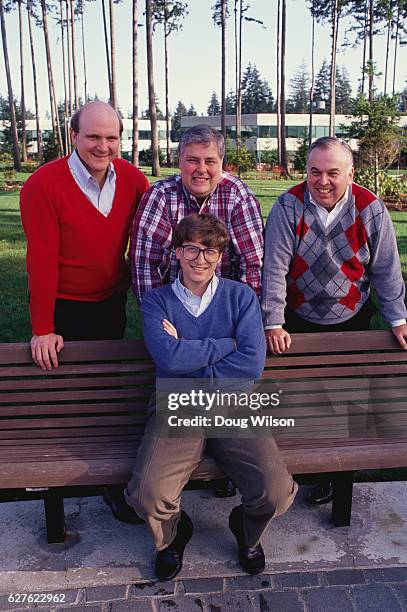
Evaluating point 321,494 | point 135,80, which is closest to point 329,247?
point 321,494

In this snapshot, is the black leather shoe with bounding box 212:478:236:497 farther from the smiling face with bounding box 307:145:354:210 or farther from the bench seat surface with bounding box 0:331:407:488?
the smiling face with bounding box 307:145:354:210

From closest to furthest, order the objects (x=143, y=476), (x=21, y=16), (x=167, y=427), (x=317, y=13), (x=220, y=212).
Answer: (x=143, y=476) → (x=167, y=427) → (x=220, y=212) → (x=317, y=13) → (x=21, y=16)

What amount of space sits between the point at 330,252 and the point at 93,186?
1.24 m

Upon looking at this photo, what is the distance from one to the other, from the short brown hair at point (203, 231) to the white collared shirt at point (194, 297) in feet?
0.60

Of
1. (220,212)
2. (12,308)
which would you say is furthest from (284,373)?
(12,308)

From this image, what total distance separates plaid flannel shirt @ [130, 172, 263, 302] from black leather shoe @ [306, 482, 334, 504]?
3.75 feet

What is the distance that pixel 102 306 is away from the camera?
3.48 m

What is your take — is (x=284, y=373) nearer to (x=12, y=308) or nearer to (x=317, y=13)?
(x=12, y=308)

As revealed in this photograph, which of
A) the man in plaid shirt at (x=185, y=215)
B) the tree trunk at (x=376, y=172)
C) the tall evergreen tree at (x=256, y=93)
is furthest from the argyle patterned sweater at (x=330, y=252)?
the tall evergreen tree at (x=256, y=93)

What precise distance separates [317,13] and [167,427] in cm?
5421

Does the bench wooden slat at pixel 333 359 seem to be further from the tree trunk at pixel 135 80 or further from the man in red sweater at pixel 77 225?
the tree trunk at pixel 135 80

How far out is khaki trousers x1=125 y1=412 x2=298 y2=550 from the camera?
9.09ft

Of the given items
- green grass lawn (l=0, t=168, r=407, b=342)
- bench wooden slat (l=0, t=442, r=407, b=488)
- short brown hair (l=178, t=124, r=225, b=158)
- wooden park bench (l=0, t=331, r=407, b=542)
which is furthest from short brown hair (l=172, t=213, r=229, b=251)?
green grass lawn (l=0, t=168, r=407, b=342)

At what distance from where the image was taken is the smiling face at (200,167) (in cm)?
303
